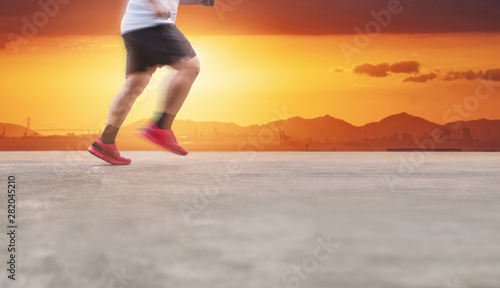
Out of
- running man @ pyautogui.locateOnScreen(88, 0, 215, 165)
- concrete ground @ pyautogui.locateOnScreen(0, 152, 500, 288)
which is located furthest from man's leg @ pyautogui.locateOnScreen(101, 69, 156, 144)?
concrete ground @ pyautogui.locateOnScreen(0, 152, 500, 288)

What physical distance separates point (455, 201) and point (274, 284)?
1637 millimetres

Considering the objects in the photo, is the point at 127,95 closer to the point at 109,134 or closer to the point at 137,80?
the point at 137,80

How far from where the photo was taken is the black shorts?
14.2ft

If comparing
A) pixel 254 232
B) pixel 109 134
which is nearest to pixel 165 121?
pixel 109 134

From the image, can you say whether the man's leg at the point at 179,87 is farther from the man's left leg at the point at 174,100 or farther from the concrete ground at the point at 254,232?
the concrete ground at the point at 254,232

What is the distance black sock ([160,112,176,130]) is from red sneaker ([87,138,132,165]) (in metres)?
0.46

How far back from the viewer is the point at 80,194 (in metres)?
3.06

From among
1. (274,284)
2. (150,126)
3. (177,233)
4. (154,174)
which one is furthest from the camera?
(150,126)

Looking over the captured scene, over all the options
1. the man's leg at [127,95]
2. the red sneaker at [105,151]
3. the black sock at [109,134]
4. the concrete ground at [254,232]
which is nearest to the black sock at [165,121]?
the man's leg at [127,95]

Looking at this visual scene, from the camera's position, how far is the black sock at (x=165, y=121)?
4.52m

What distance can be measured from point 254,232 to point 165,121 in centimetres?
266

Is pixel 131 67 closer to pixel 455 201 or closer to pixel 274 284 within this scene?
pixel 455 201

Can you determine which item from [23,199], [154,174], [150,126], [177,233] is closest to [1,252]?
[177,233]

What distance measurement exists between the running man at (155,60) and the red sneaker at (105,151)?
0.19 ft
